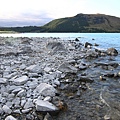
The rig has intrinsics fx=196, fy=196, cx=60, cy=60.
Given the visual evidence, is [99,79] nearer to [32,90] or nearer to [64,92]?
[64,92]

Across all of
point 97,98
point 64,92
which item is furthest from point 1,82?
point 97,98

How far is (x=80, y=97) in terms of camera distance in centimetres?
1104

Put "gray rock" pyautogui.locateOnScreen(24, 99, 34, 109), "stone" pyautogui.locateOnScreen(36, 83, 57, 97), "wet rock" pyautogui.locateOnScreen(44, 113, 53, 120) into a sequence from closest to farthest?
"wet rock" pyautogui.locateOnScreen(44, 113, 53, 120), "gray rock" pyautogui.locateOnScreen(24, 99, 34, 109), "stone" pyautogui.locateOnScreen(36, 83, 57, 97)

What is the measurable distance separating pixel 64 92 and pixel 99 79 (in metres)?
4.06

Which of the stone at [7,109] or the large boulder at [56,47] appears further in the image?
the large boulder at [56,47]

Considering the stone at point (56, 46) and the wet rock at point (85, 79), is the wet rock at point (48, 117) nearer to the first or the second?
the wet rock at point (85, 79)

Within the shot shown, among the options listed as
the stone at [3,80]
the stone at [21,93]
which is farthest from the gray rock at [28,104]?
the stone at [3,80]

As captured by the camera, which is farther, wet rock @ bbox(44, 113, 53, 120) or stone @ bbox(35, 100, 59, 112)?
stone @ bbox(35, 100, 59, 112)

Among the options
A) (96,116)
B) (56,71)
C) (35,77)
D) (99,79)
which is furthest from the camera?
(56,71)

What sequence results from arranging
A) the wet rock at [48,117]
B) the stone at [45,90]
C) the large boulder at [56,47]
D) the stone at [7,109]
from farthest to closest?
the large boulder at [56,47], the stone at [45,90], the stone at [7,109], the wet rock at [48,117]

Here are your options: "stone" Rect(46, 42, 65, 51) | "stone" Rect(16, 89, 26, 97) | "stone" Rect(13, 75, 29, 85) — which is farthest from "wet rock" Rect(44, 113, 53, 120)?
"stone" Rect(46, 42, 65, 51)

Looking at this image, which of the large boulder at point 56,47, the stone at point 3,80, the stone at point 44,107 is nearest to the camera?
the stone at point 44,107

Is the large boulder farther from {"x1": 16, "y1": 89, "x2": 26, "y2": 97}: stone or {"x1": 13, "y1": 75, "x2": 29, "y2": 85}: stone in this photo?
{"x1": 16, "y1": 89, "x2": 26, "y2": 97}: stone

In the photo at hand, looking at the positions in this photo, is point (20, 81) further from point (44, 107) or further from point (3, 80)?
point (44, 107)
